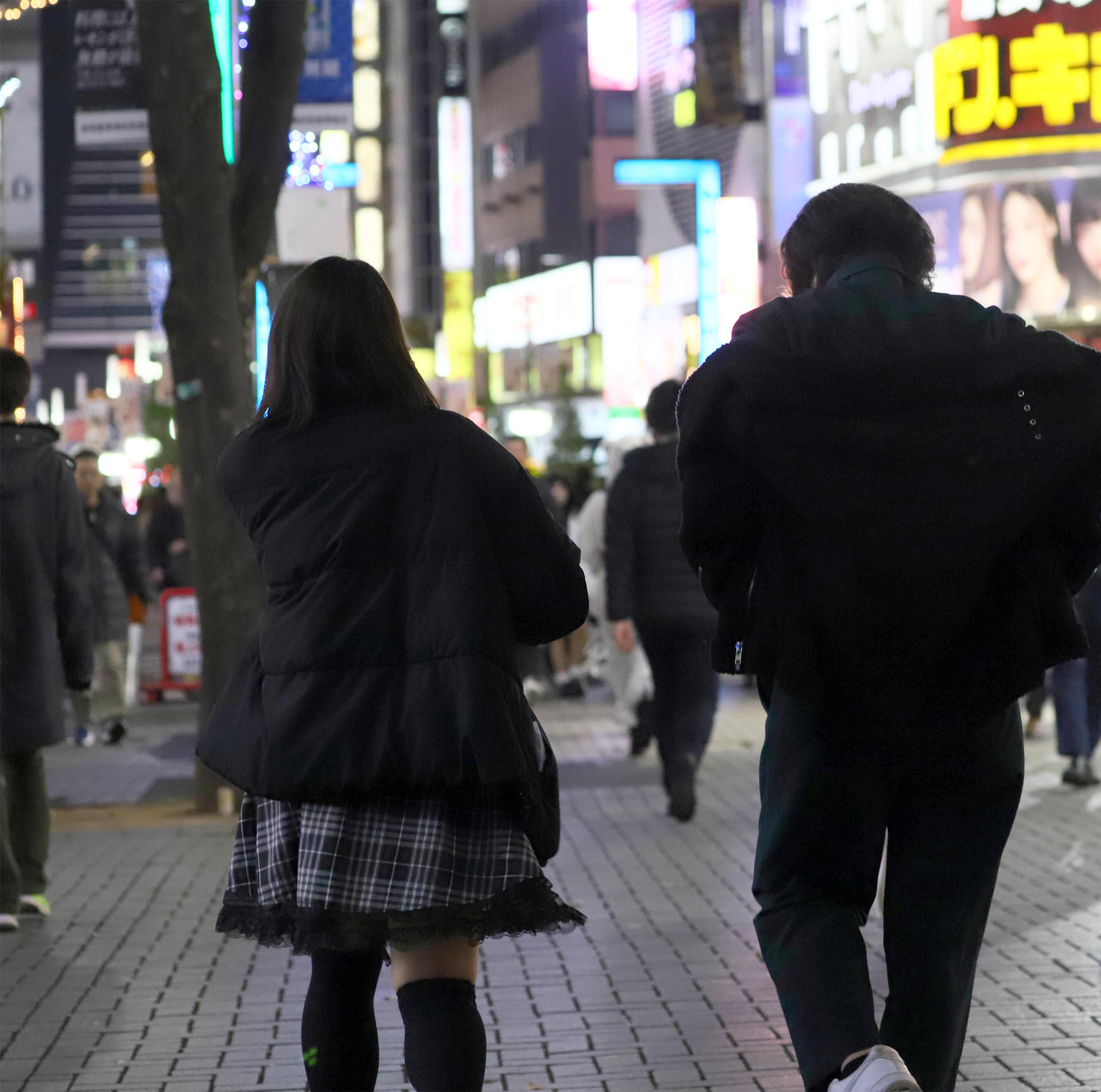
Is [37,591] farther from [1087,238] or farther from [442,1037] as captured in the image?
[1087,238]

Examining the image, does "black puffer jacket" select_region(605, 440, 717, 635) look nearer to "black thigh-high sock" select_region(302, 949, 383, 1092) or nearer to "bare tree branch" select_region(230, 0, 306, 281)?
"bare tree branch" select_region(230, 0, 306, 281)

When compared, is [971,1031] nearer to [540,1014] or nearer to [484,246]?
[540,1014]

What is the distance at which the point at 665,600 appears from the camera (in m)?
9.20

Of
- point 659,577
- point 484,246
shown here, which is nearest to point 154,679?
point 659,577

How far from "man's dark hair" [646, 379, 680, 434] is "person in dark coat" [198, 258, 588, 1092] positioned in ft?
18.4

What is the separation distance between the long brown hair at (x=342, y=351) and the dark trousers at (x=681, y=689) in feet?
18.5

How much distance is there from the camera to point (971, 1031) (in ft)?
18.0

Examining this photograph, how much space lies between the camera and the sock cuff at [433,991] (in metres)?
3.59

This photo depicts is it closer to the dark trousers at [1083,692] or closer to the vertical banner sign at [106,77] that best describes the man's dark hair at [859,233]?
the dark trousers at [1083,692]

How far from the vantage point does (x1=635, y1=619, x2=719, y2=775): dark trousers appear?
363 inches

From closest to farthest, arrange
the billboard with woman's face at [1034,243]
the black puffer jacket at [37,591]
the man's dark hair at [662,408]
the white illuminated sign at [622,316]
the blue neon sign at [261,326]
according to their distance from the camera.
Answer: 1. the black puffer jacket at [37,591]
2. the man's dark hair at [662,408]
3. the blue neon sign at [261,326]
4. the billboard with woman's face at [1034,243]
5. the white illuminated sign at [622,316]

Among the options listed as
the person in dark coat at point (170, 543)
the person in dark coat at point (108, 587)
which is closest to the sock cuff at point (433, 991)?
the person in dark coat at point (108, 587)

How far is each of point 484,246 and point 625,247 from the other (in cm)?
1603

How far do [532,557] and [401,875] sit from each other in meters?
0.61
